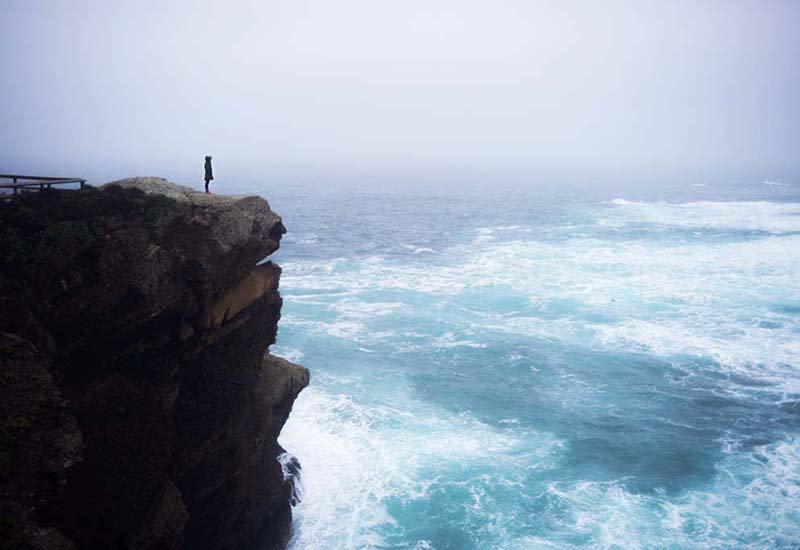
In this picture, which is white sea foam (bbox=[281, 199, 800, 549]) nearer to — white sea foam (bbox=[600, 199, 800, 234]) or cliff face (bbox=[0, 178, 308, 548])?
cliff face (bbox=[0, 178, 308, 548])

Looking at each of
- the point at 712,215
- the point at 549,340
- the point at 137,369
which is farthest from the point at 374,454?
the point at 712,215

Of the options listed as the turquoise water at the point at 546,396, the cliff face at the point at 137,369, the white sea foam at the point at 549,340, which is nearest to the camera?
the cliff face at the point at 137,369

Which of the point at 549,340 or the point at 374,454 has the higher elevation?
the point at 549,340

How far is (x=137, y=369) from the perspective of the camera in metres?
14.1

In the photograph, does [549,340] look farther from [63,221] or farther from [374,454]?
[63,221]

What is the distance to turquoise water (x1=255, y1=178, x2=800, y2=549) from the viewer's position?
20812 mm

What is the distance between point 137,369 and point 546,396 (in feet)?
70.2

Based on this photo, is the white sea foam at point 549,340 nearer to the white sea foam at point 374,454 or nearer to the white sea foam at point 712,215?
the white sea foam at point 374,454

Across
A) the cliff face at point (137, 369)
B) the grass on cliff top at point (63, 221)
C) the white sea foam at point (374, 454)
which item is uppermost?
the grass on cliff top at point (63, 221)

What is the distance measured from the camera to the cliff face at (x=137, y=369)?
10.6 metres

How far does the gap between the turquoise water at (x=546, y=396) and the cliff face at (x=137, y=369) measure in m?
5.58

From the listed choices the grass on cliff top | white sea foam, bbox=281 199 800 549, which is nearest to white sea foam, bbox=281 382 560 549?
white sea foam, bbox=281 199 800 549

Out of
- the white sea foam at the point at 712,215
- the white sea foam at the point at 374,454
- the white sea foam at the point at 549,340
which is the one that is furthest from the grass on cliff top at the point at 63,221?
the white sea foam at the point at 712,215

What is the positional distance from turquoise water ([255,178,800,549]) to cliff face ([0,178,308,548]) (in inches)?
220
